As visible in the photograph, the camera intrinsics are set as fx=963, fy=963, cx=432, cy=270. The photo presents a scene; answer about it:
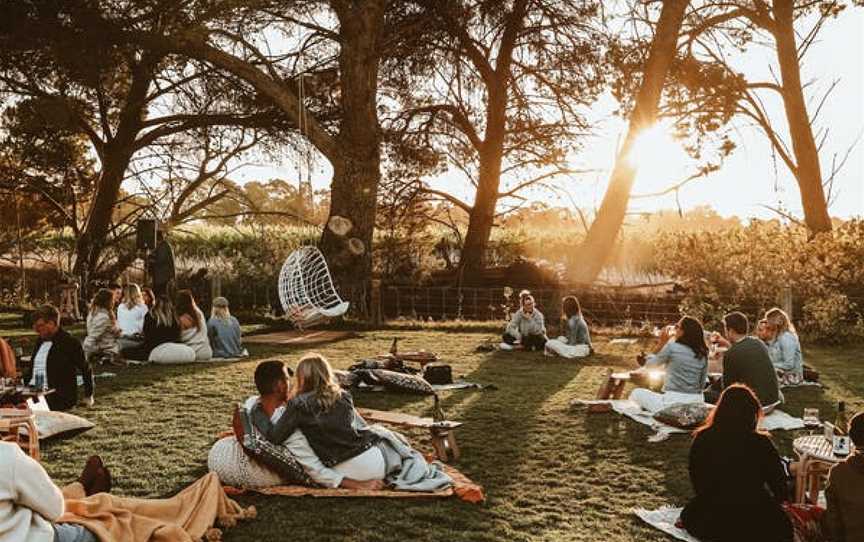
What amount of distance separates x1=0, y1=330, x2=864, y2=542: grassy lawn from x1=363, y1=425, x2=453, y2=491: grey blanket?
193 millimetres

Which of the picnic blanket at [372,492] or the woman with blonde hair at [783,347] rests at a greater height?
the woman with blonde hair at [783,347]

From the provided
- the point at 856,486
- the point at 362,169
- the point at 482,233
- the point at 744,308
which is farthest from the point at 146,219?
the point at 856,486

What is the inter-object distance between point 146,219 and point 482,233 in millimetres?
9295

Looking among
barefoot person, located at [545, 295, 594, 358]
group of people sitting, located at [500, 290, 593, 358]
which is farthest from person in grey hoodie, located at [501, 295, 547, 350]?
barefoot person, located at [545, 295, 594, 358]

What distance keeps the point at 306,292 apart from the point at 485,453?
10.8 meters

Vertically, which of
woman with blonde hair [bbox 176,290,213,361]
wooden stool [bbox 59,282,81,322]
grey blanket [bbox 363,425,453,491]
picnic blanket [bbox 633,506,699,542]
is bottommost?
picnic blanket [bbox 633,506,699,542]

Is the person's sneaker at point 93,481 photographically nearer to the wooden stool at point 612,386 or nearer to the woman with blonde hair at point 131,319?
the wooden stool at point 612,386

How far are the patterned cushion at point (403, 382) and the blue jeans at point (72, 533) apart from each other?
6350 mm

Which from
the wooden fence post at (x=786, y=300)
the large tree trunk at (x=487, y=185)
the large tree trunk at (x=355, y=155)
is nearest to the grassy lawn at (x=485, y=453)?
the wooden fence post at (x=786, y=300)

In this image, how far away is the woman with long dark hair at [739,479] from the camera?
5527 mm

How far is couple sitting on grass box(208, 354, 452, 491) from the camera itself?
22.0ft

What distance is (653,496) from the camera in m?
6.87

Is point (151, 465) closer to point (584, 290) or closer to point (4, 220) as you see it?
point (584, 290)

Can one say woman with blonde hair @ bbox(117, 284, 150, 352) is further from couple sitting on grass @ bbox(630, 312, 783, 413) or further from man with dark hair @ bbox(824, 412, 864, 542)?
man with dark hair @ bbox(824, 412, 864, 542)
